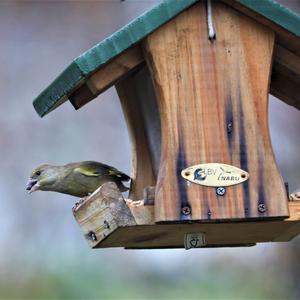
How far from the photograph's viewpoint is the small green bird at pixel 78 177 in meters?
3.93

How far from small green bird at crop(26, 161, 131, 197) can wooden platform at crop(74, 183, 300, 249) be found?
1.38 ft

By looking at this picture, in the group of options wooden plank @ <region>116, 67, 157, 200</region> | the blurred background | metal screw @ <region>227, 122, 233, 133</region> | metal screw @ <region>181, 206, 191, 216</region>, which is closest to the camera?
metal screw @ <region>181, 206, 191, 216</region>

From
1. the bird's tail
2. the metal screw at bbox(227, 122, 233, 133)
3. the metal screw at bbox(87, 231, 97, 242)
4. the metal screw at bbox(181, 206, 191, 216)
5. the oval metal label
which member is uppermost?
the bird's tail

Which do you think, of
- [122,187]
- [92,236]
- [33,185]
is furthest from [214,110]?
[33,185]

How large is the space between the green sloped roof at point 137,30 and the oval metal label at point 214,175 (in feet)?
1.54

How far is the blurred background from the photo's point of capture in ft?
18.8

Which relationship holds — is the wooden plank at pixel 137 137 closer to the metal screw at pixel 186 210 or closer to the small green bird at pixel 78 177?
the small green bird at pixel 78 177

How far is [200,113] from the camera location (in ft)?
10.9

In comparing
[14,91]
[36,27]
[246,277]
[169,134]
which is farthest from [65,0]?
[169,134]

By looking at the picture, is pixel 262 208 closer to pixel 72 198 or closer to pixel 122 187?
pixel 122 187

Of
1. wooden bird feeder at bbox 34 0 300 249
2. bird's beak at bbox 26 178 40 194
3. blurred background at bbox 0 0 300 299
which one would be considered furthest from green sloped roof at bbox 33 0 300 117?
blurred background at bbox 0 0 300 299

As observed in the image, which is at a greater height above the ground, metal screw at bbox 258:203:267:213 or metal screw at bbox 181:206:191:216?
metal screw at bbox 258:203:267:213

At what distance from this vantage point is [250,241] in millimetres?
3809

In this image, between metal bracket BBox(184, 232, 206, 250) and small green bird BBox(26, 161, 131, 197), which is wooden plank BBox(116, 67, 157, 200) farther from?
metal bracket BBox(184, 232, 206, 250)
